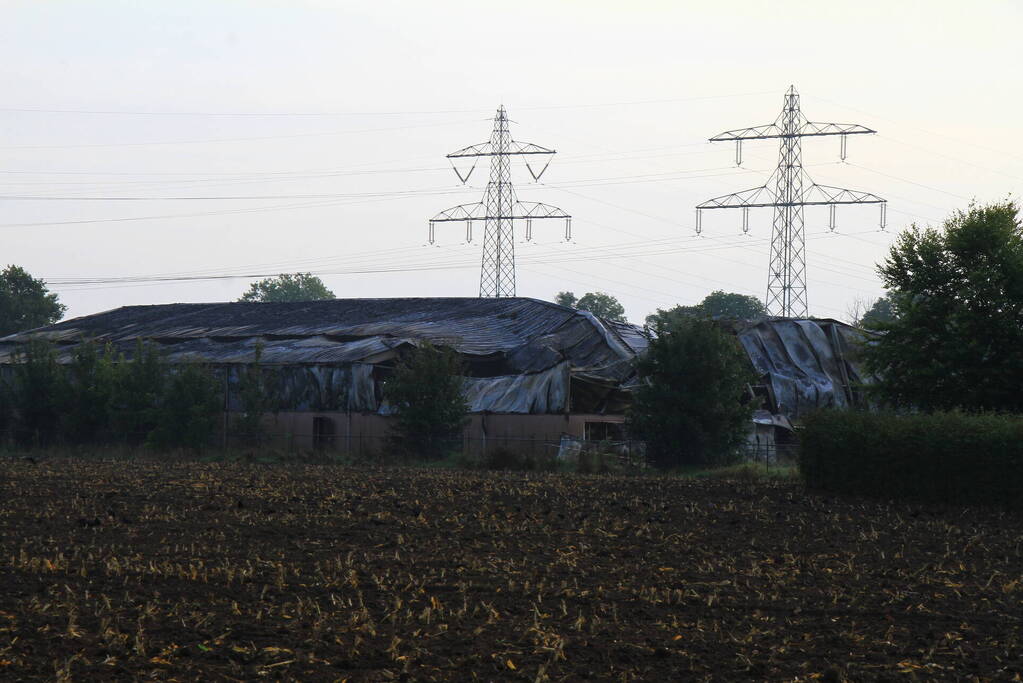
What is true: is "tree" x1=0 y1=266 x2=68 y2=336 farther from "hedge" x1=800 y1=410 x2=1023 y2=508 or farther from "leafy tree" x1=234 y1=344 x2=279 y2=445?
"hedge" x1=800 y1=410 x2=1023 y2=508

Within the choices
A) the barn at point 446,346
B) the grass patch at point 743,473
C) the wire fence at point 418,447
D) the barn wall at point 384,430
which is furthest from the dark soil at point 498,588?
the barn at point 446,346

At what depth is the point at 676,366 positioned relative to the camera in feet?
146

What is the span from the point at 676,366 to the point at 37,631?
33264mm

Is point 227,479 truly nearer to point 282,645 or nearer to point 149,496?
point 149,496

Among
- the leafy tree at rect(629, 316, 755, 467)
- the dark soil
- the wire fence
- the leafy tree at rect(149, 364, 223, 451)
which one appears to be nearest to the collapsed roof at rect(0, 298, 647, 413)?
the wire fence

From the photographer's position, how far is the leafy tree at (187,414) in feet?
181

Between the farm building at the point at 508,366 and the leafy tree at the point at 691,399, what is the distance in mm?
7862

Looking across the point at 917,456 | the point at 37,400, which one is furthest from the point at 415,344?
the point at 917,456

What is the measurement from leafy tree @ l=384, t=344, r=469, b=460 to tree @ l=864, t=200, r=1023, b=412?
695 inches

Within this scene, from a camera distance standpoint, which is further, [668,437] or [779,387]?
[779,387]

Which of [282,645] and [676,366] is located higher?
[676,366]

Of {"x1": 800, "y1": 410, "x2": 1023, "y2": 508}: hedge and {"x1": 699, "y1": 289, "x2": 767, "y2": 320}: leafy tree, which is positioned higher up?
{"x1": 699, "y1": 289, "x2": 767, "y2": 320}: leafy tree

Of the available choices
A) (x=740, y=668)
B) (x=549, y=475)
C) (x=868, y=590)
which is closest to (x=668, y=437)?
(x=549, y=475)

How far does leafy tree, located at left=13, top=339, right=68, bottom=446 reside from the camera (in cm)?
6147
